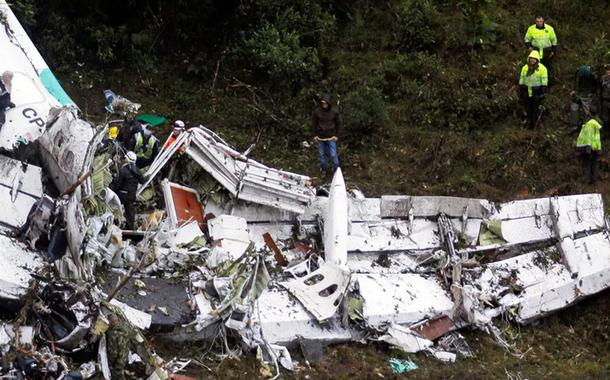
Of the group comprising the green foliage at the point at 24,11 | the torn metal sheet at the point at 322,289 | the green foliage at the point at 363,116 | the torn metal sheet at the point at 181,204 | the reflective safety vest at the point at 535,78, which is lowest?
the torn metal sheet at the point at 322,289

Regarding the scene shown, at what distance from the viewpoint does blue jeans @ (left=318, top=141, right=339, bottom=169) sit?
15.2 metres

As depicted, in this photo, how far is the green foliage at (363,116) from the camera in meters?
16.3

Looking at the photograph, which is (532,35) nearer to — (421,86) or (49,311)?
(421,86)

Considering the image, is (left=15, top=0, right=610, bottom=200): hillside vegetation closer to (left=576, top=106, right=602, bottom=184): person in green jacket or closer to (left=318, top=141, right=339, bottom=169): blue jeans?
(left=576, top=106, right=602, bottom=184): person in green jacket

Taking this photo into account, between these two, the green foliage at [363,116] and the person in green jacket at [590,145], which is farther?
the green foliage at [363,116]

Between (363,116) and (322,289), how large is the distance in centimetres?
468

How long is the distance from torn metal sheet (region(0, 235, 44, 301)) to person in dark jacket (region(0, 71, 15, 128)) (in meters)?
2.02

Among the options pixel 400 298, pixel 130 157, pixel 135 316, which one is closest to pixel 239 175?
pixel 130 157

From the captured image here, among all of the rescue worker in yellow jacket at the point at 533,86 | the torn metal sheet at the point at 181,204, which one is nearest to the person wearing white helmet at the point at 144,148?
the torn metal sheet at the point at 181,204

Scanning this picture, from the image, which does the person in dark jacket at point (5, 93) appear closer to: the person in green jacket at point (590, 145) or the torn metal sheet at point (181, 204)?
the torn metal sheet at point (181, 204)

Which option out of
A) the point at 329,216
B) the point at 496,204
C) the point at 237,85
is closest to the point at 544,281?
the point at 496,204

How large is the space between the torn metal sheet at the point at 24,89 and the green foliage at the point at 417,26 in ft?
20.2

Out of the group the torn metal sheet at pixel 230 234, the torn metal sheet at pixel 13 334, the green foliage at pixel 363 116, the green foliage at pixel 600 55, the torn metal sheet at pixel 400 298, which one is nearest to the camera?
the torn metal sheet at pixel 13 334

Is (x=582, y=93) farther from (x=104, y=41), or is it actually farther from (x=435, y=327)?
(x=104, y=41)
